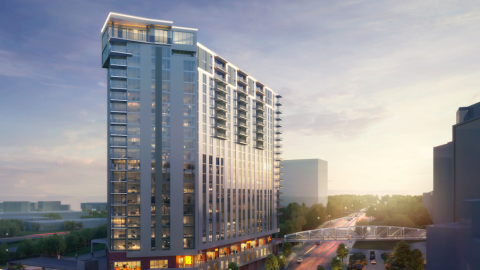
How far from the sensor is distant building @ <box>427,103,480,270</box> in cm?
3544

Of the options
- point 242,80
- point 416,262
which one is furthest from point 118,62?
point 416,262

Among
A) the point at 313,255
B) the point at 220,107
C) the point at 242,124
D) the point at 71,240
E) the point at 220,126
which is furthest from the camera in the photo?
the point at 71,240

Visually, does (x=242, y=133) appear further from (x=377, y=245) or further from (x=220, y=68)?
(x=377, y=245)

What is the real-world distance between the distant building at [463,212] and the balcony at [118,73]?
6302 centimetres

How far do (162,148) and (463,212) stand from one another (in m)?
56.2

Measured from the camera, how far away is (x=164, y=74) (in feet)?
251

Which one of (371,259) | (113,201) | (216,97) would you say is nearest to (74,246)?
(113,201)

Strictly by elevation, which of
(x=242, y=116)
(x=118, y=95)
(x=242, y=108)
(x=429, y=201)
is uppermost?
(x=242, y=108)

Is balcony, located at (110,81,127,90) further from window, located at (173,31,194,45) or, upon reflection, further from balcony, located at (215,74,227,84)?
balcony, located at (215,74,227,84)

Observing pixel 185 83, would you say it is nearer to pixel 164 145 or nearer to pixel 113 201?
pixel 164 145

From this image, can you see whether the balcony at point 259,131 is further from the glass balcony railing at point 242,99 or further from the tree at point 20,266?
the tree at point 20,266

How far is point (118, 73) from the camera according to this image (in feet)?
245

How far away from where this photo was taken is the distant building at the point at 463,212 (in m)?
35.4

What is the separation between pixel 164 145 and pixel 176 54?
2040cm
